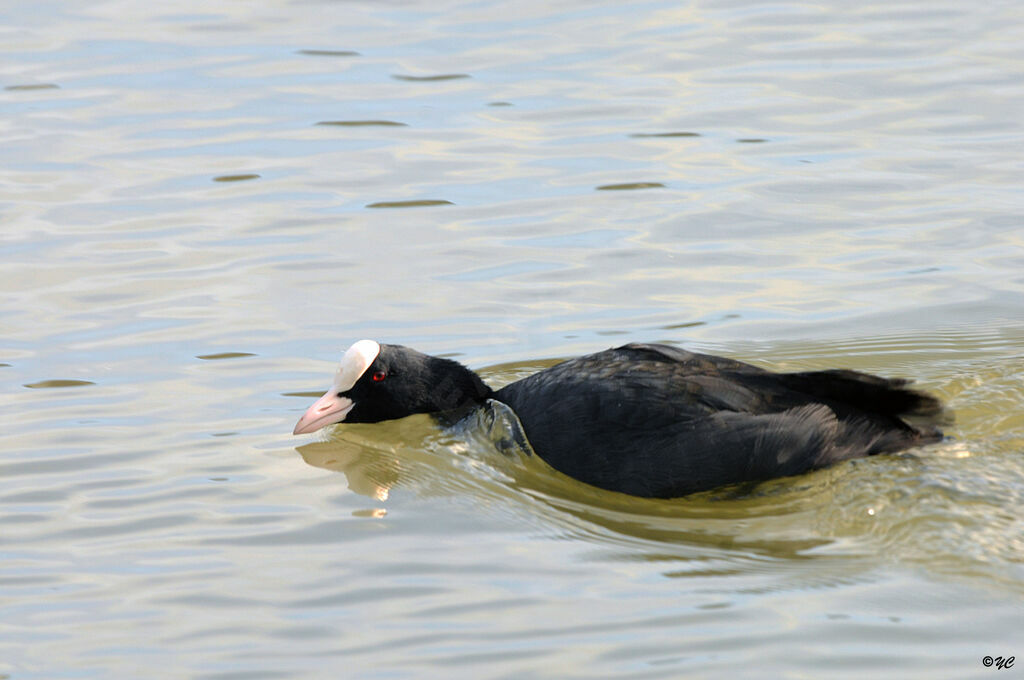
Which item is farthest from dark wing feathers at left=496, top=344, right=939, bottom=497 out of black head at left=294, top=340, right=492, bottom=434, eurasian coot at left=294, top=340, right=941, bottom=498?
black head at left=294, top=340, right=492, bottom=434

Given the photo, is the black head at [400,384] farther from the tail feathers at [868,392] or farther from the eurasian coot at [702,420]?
the tail feathers at [868,392]

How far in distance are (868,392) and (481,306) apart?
8.49 feet

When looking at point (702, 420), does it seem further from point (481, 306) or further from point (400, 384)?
point (481, 306)

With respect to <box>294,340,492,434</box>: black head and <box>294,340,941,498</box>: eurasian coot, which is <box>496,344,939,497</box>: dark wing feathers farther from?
<box>294,340,492,434</box>: black head

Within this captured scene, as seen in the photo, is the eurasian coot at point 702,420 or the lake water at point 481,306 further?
the eurasian coot at point 702,420

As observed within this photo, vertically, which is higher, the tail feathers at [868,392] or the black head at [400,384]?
the tail feathers at [868,392]

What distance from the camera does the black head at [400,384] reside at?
20.8 feet

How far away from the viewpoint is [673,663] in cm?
416

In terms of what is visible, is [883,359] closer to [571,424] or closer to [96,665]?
[571,424]

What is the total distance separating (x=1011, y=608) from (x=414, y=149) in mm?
6197

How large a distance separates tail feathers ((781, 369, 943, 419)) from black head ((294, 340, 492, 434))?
4.92ft

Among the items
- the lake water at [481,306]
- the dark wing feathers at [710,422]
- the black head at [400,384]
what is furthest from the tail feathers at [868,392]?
the black head at [400,384]

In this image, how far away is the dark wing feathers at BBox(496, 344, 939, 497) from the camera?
17.7 feet

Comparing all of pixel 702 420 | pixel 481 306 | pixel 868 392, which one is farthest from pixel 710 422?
pixel 481 306
